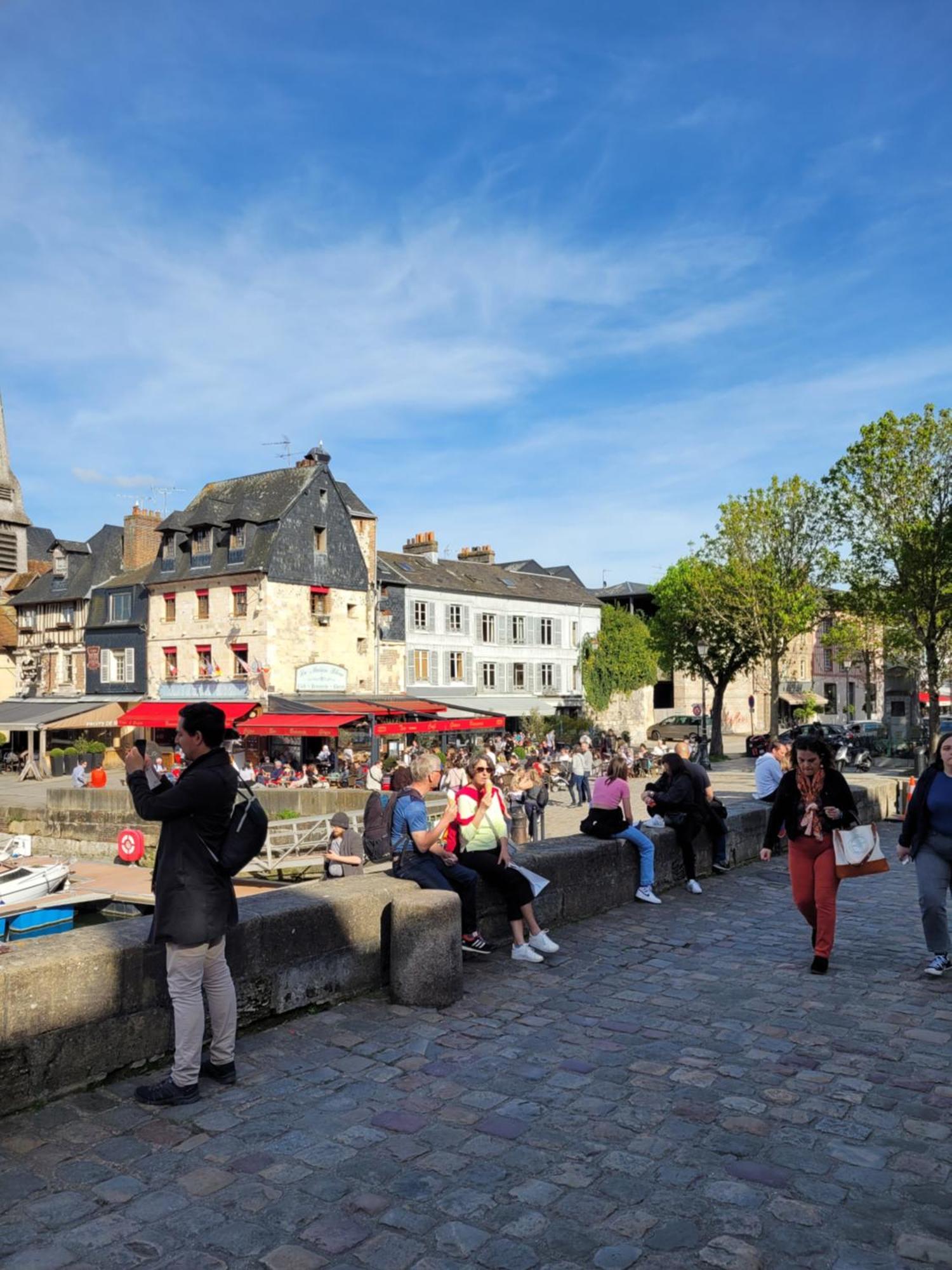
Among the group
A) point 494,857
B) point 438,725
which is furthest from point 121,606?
point 494,857

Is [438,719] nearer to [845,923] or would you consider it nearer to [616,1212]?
[845,923]

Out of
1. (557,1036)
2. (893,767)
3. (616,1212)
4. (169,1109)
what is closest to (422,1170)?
(616,1212)

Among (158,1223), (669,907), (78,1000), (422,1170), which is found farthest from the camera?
(669,907)

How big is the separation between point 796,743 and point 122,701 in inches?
1356

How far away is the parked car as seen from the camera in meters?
48.5

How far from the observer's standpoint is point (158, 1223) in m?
3.27

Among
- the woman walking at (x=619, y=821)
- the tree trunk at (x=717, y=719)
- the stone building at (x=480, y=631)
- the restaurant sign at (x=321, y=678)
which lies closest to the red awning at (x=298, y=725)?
the restaurant sign at (x=321, y=678)

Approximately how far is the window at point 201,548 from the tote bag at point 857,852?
31801 millimetres

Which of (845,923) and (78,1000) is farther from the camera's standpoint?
(845,923)

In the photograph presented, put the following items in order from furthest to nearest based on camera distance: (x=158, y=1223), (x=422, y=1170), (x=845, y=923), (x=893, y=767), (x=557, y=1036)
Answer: (x=893, y=767)
(x=845, y=923)
(x=557, y=1036)
(x=422, y=1170)
(x=158, y=1223)

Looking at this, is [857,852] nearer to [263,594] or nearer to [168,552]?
[263,594]

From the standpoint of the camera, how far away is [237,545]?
35156mm

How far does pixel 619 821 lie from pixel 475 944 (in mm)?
2461

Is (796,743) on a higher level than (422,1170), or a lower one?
higher
